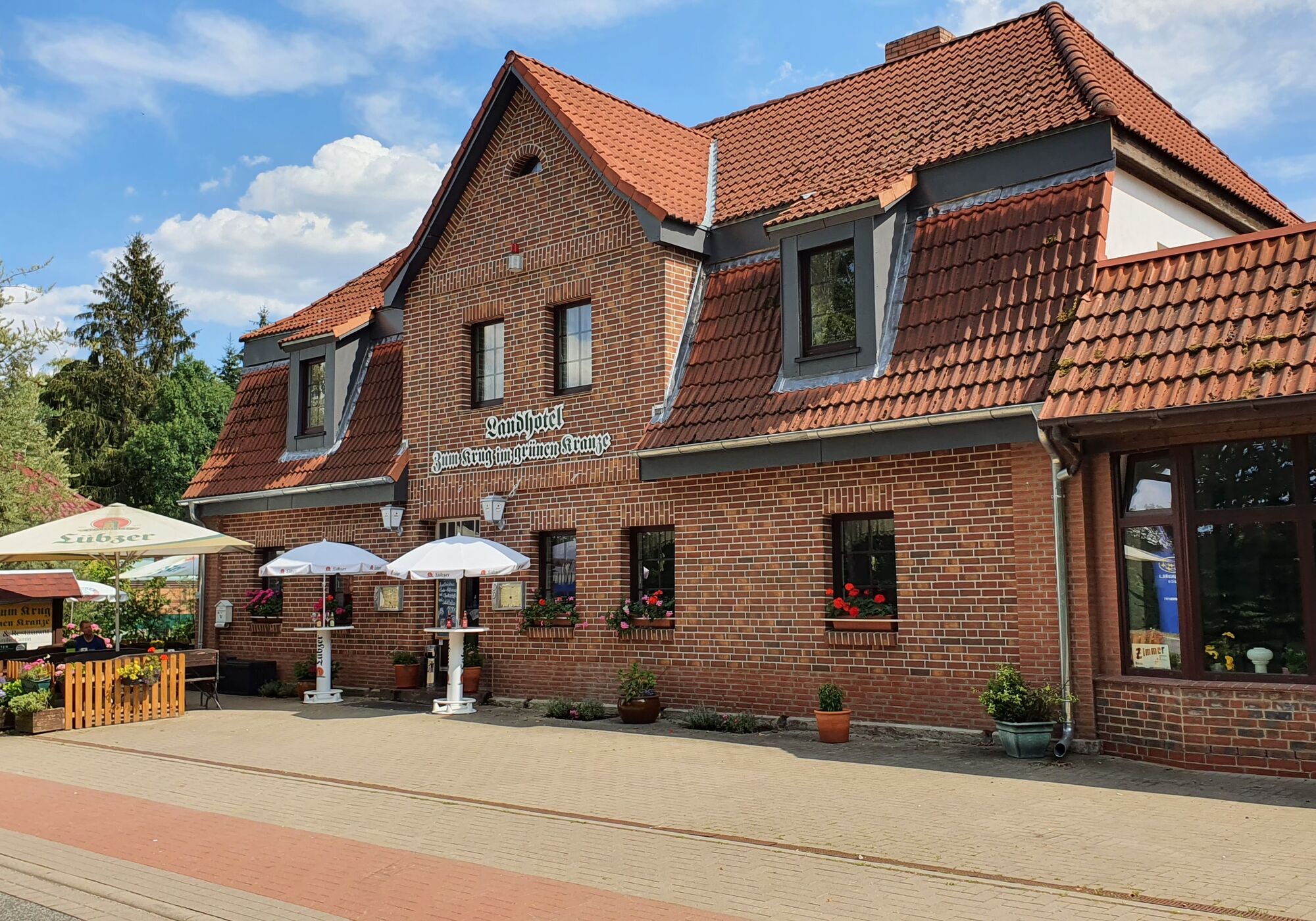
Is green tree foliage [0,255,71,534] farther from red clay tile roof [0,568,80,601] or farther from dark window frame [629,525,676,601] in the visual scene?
dark window frame [629,525,676,601]

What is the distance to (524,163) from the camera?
16.9 m

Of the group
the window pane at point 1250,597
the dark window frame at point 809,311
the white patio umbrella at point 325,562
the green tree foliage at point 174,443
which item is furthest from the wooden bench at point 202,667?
the green tree foliage at point 174,443

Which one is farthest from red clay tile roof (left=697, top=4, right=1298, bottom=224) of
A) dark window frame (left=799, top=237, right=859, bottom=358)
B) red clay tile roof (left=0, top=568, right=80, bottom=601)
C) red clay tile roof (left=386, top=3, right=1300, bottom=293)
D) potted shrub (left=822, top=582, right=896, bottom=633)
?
red clay tile roof (left=0, top=568, right=80, bottom=601)

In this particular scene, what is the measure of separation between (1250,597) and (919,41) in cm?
1069

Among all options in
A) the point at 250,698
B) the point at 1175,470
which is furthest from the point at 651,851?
the point at 250,698

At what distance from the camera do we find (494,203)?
17.0 m

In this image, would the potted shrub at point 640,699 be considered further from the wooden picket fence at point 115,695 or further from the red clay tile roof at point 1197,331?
the wooden picket fence at point 115,695

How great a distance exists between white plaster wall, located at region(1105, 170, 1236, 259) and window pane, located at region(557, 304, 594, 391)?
701cm

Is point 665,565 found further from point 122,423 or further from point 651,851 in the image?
point 122,423

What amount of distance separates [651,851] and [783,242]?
8.09 m

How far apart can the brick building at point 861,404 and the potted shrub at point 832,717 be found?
479 millimetres

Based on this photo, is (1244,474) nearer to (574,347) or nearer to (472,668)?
(574,347)

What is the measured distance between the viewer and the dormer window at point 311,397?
785 inches

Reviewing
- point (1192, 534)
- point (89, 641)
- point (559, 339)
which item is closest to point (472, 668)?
point (559, 339)
